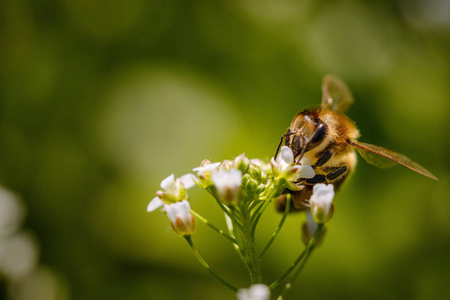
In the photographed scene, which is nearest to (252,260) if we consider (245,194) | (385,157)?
(245,194)

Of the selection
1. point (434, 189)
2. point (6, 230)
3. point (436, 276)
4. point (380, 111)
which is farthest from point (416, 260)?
point (6, 230)

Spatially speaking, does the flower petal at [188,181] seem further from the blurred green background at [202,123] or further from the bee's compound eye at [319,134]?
the blurred green background at [202,123]

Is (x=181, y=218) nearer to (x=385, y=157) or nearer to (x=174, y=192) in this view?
(x=174, y=192)

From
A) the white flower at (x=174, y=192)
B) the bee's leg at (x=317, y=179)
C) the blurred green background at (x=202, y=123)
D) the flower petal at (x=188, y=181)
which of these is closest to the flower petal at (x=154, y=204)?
the white flower at (x=174, y=192)

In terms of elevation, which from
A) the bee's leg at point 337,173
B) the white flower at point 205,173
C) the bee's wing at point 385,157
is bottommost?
the white flower at point 205,173

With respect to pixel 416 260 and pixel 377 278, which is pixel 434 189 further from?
pixel 377 278
